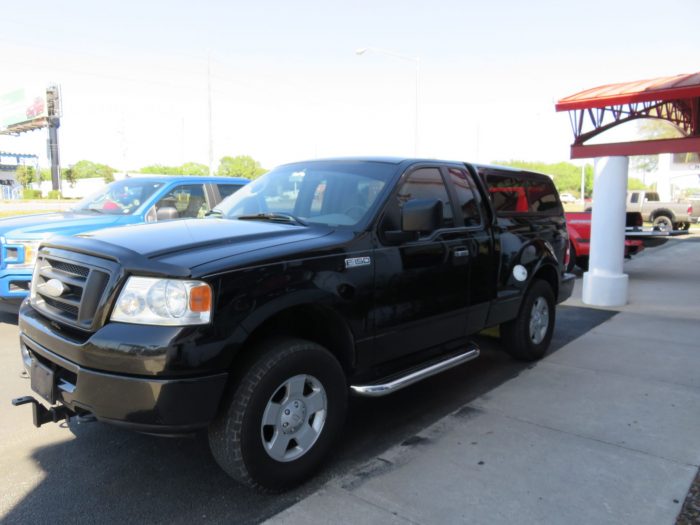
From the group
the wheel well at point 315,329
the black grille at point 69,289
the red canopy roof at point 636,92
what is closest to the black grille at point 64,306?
the black grille at point 69,289

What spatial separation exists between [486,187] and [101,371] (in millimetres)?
3481

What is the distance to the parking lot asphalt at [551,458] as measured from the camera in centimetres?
289

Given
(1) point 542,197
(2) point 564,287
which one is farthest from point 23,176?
(2) point 564,287

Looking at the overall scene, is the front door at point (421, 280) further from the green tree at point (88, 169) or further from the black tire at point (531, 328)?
the green tree at point (88, 169)

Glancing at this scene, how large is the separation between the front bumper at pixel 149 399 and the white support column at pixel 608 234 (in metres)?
7.41

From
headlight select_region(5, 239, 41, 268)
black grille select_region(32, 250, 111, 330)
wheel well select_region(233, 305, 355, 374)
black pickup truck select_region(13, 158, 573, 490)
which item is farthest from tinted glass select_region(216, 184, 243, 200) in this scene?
wheel well select_region(233, 305, 355, 374)

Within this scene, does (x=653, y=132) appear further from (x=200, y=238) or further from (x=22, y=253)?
(x=200, y=238)

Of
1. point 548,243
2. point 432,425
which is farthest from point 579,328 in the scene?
point 432,425

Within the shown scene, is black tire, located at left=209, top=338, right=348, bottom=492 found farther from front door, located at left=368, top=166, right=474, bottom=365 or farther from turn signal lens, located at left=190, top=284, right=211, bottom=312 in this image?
front door, located at left=368, top=166, right=474, bottom=365

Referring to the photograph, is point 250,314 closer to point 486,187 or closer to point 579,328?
point 486,187

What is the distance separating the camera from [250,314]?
2.76 m

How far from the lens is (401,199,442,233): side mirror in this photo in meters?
3.49

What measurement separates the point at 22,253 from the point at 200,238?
3.92 metres

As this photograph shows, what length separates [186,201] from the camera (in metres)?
7.59
